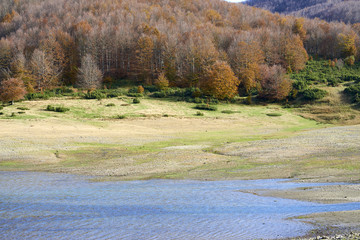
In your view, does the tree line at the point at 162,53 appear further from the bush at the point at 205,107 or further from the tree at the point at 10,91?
the tree at the point at 10,91

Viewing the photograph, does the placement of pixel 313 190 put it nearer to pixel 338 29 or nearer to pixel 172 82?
pixel 172 82

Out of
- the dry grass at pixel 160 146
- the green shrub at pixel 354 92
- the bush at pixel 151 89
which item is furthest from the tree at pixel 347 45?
the dry grass at pixel 160 146

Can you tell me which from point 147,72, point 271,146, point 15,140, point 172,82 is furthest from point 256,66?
point 15,140

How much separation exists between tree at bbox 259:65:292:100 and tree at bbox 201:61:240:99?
26.5ft

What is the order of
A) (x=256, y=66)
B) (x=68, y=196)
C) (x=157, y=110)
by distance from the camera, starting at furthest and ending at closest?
(x=256, y=66) → (x=157, y=110) → (x=68, y=196)

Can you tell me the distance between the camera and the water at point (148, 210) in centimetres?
1040

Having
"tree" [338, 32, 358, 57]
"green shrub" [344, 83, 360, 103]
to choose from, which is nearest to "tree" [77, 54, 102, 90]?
"green shrub" [344, 83, 360, 103]

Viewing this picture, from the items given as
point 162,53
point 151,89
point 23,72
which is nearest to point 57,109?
point 151,89

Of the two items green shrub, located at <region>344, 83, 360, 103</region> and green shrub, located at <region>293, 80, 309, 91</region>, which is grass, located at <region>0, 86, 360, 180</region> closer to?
green shrub, located at <region>344, 83, 360, 103</region>

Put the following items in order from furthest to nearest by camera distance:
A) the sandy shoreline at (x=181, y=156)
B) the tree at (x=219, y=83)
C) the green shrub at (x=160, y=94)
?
the green shrub at (x=160, y=94) < the tree at (x=219, y=83) < the sandy shoreline at (x=181, y=156)

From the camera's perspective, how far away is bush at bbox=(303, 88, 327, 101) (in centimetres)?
7107

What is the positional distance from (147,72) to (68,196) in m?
82.2

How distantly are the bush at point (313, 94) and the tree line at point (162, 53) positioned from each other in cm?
402

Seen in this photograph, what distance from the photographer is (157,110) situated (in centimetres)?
6069
